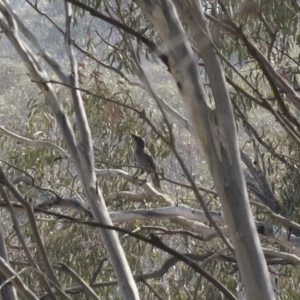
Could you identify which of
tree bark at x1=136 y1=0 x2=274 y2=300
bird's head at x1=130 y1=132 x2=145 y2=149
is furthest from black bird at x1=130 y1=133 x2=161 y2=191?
tree bark at x1=136 y1=0 x2=274 y2=300

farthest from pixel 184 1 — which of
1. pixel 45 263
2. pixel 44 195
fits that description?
pixel 44 195

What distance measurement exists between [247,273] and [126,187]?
3524 mm

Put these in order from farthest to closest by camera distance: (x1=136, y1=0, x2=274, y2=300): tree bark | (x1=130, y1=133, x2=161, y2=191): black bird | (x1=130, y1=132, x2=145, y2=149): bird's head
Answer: (x1=130, y1=132, x2=145, y2=149): bird's head → (x1=130, y1=133, x2=161, y2=191): black bird → (x1=136, y1=0, x2=274, y2=300): tree bark

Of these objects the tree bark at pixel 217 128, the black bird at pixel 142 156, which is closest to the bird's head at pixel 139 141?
the black bird at pixel 142 156

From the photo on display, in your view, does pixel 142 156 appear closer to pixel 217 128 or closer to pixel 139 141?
pixel 139 141

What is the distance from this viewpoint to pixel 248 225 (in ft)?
3.67

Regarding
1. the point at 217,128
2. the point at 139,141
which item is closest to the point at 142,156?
the point at 139,141

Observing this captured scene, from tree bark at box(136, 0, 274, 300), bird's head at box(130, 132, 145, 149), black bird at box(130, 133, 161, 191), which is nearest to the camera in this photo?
tree bark at box(136, 0, 274, 300)

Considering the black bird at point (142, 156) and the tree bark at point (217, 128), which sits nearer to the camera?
the tree bark at point (217, 128)

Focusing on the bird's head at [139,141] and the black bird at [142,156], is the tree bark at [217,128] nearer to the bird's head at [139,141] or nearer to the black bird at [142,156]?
the black bird at [142,156]

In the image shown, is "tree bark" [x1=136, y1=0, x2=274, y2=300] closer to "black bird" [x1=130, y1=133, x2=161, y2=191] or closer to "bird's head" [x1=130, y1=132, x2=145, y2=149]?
"black bird" [x1=130, y1=133, x2=161, y2=191]

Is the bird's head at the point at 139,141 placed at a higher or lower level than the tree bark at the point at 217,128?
higher

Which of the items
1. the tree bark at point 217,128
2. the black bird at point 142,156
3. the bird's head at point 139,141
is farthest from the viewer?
the bird's head at point 139,141

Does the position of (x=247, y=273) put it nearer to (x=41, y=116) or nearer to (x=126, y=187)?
(x=126, y=187)
